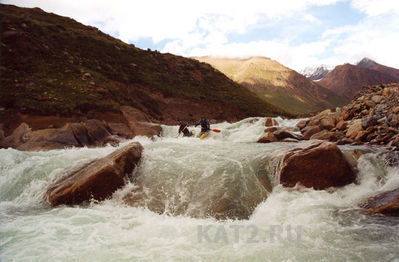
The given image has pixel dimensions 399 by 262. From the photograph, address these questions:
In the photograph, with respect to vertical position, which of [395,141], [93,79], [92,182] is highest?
[93,79]

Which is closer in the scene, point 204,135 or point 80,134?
point 80,134

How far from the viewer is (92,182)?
7.25m

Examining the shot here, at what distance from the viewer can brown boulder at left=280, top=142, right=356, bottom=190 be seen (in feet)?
22.5

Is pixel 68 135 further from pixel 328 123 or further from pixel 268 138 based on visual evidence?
pixel 328 123

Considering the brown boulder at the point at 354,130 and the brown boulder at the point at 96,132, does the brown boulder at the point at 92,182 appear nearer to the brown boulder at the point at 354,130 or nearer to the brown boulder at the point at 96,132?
the brown boulder at the point at 96,132

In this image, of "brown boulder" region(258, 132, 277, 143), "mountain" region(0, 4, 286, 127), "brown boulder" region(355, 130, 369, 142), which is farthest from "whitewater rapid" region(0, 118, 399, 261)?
"mountain" region(0, 4, 286, 127)

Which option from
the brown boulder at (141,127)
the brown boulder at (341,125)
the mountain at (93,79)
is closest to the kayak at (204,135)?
the brown boulder at (141,127)

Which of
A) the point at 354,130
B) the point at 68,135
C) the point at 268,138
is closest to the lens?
the point at 354,130

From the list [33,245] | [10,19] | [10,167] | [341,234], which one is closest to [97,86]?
[10,19]

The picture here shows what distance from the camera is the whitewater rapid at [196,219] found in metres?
4.37

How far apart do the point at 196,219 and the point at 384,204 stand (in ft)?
13.9

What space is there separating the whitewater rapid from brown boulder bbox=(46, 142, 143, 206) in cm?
31

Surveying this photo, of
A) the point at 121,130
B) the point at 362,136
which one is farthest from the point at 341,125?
the point at 121,130

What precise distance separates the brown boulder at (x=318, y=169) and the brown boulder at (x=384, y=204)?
3.38 feet
